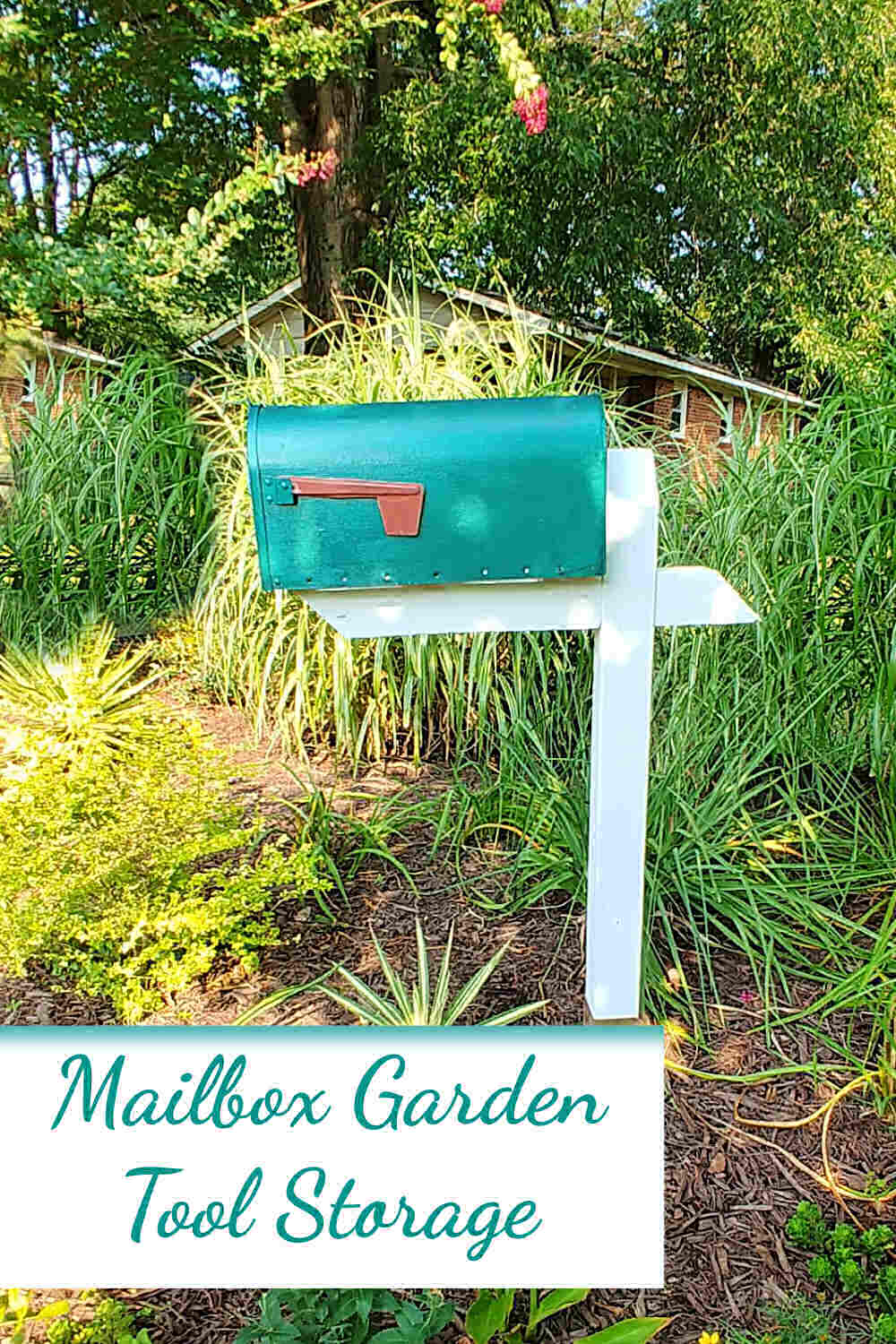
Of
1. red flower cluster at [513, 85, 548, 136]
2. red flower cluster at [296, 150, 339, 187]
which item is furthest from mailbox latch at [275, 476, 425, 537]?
red flower cluster at [296, 150, 339, 187]

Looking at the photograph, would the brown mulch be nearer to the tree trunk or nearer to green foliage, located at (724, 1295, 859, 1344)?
green foliage, located at (724, 1295, 859, 1344)

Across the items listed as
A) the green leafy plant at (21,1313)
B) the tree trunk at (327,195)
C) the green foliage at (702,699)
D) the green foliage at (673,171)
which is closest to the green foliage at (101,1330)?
the green leafy plant at (21,1313)

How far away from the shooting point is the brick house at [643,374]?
3.36 metres

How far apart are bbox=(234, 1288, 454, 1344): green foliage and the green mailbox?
951mm

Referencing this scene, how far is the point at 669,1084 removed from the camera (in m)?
1.78

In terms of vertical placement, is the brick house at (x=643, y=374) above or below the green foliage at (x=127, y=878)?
above

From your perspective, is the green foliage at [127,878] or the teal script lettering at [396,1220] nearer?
the teal script lettering at [396,1220]

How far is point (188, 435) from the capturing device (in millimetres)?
3922

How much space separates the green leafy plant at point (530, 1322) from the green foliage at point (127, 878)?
2.52ft

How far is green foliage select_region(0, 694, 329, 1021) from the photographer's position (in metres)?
1.84

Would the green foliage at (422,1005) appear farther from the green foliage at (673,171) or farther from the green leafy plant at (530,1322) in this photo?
the green foliage at (673,171)

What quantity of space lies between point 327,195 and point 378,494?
8.13 metres

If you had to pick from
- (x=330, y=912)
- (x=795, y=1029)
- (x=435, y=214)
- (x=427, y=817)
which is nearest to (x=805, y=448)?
(x=427, y=817)

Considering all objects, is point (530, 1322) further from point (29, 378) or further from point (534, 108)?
point (534, 108)
